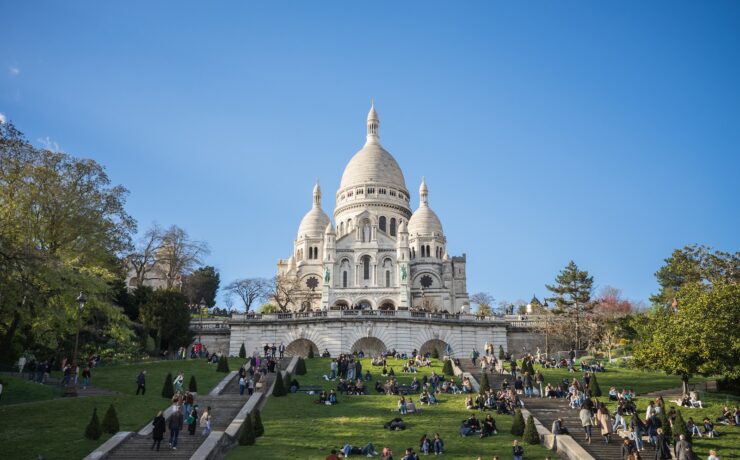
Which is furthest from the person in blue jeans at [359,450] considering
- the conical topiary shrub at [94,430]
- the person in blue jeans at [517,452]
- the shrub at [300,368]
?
the shrub at [300,368]

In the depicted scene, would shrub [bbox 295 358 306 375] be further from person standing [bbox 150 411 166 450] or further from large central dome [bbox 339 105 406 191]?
large central dome [bbox 339 105 406 191]

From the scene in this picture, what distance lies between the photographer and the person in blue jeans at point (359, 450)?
23.5 m

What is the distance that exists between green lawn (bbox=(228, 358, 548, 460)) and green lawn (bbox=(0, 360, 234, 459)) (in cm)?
483

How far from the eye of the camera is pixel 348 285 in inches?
3374

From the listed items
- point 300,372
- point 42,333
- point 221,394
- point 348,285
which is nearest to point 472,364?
point 300,372

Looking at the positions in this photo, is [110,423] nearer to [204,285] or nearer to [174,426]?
[174,426]

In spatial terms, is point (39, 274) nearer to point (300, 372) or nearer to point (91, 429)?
point (91, 429)

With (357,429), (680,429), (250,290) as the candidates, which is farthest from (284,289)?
(680,429)

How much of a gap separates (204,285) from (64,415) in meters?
62.2

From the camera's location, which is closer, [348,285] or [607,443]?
[607,443]

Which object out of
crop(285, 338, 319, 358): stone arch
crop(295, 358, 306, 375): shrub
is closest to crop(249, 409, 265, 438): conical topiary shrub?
crop(295, 358, 306, 375): shrub

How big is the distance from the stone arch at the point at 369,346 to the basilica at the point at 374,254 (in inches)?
861

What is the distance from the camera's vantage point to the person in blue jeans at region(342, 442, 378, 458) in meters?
23.5

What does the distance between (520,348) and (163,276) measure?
32.5 m
